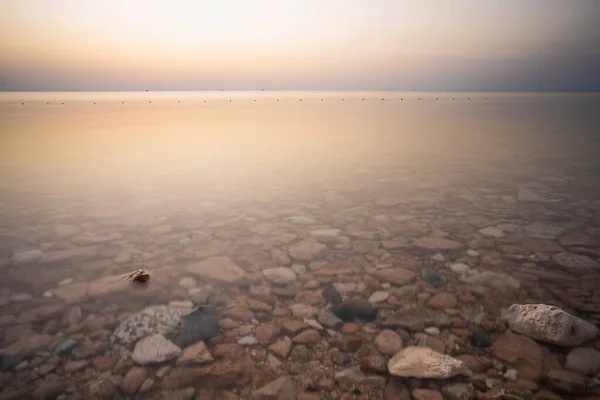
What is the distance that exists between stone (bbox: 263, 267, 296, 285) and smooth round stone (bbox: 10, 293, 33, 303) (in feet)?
7.80

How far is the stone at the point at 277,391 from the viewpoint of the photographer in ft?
8.43

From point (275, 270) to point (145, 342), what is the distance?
1.67 meters

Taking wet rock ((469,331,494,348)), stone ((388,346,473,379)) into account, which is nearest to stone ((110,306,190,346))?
stone ((388,346,473,379))

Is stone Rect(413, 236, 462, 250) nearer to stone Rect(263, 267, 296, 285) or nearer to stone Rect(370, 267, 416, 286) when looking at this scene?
stone Rect(370, 267, 416, 286)

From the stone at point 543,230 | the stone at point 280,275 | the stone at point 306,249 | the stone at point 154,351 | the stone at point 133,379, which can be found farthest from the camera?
the stone at point 543,230

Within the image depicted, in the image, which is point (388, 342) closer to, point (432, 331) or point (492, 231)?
point (432, 331)

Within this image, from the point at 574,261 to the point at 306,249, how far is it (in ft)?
10.6

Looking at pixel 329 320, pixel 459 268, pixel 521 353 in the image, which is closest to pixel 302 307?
pixel 329 320

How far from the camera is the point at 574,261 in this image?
4.47 metres

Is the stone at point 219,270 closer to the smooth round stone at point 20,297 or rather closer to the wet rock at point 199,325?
the wet rock at point 199,325

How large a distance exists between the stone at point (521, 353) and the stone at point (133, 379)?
2686mm

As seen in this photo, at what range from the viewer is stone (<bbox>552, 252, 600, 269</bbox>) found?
4344 millimetres

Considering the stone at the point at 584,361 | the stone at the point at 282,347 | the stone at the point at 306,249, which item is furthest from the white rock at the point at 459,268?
the stone at the point at 282,347

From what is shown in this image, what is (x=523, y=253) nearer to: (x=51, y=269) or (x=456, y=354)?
(x=456, y=354)
